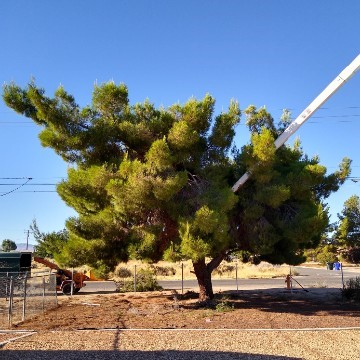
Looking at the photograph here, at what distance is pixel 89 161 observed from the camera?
1809 cm

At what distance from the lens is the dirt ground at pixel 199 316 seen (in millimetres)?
14000

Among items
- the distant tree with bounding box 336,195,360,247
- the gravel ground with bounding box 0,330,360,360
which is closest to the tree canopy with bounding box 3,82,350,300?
the gravel ground with bounding box 0,330,360,360

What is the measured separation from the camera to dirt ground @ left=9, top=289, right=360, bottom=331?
551 inches

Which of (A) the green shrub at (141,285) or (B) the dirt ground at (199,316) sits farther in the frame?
(A) the green shrub at (141,285)

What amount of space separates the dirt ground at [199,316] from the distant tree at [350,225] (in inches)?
995

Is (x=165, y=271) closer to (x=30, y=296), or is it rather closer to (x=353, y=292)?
(x=353, y=292)

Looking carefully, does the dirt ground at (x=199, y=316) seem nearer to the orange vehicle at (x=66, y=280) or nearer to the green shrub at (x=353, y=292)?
the green shrub at (x=353, y=292)

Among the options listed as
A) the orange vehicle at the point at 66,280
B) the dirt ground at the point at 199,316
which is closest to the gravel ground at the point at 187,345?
the dirt ground at the point at 199,316

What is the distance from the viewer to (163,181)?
51.1 ft

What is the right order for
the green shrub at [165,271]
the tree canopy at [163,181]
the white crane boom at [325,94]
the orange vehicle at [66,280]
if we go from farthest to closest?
1. the green shrub at [165,271]
2. the orange vehicle at [66,280]
3. the tree canopy at [163,181]
4. the white crane boom at [325,94]

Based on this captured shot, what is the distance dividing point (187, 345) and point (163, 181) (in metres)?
6.13

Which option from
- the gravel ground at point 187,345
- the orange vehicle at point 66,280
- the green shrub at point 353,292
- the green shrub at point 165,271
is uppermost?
the green shrub at point 165,271

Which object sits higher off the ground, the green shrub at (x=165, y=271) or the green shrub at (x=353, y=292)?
the green shrub at (x=165, y=271)

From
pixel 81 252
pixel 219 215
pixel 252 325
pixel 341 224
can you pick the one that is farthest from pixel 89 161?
pixel 341 224
